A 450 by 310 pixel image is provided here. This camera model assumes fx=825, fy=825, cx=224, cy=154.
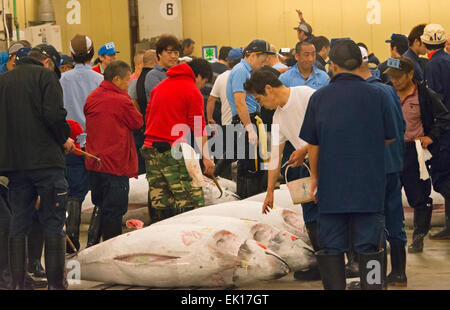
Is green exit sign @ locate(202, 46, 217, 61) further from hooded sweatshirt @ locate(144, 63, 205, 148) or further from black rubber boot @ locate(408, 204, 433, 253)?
black rubber boot @ locate(408, 204, 433, 253)

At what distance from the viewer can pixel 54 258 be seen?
5.21 metres

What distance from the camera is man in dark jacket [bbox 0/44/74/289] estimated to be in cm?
515

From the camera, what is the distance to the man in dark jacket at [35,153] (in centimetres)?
515

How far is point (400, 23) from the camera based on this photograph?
1551 centimetres

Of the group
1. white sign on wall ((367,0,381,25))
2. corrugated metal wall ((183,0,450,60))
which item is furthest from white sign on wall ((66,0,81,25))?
white sign on wall ((367,0,381,25))

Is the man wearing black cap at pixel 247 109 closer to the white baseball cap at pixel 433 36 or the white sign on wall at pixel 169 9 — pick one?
the white baseball cap at pixel 433 36

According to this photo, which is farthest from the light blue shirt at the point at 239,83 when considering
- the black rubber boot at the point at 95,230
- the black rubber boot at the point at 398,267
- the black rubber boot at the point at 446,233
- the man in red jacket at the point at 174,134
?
the black rubber boot at the point at 398,267

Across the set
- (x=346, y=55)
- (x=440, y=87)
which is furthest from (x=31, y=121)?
(x=440, y=87)

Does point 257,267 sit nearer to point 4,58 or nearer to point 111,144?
point 111,144

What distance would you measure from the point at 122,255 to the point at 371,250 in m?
1.81

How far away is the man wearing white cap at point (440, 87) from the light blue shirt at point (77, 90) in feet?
9.82

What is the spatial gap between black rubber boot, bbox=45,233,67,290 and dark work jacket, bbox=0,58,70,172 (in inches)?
18.3
